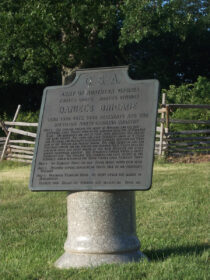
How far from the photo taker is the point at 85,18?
64.5ft

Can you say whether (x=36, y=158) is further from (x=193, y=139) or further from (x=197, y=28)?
(x=197, y=28)

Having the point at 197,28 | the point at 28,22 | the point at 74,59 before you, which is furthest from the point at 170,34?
the point at 28,22

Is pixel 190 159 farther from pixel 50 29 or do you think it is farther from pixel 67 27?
pixel 67 27

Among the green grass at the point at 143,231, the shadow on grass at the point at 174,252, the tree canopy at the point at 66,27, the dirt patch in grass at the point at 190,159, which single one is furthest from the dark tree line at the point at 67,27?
the shadow on grass at the point at 174,252

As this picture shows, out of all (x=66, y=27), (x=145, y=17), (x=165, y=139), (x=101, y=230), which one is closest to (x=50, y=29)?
(x=66, y=27)

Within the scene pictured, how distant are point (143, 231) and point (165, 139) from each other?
7.98 metres

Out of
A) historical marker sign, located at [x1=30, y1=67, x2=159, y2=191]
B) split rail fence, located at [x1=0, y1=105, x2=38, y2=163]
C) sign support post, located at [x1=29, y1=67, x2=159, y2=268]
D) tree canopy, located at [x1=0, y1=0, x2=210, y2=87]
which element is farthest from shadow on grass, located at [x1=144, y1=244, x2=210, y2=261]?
tree canopy, located at [x1=0, y1=0, x2=210, y2=87]

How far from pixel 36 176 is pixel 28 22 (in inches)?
612

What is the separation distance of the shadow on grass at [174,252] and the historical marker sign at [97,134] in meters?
1.06

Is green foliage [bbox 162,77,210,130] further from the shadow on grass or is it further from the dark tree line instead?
the shadow on grass

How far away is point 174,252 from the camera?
552 centimetres

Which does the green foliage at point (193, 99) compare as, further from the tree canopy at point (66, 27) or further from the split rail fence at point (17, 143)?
the split rail fence at point (17, 143)

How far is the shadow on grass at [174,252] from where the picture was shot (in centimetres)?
537

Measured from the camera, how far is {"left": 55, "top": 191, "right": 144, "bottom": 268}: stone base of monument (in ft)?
16.2
